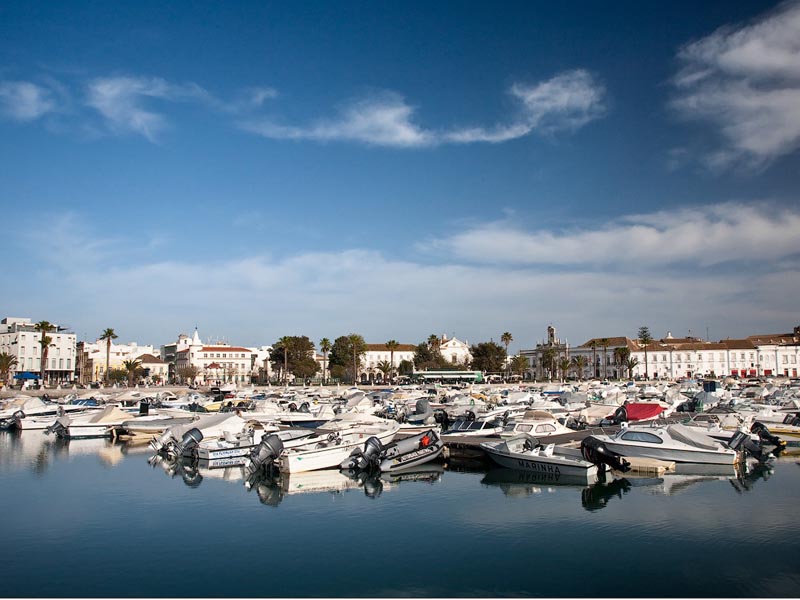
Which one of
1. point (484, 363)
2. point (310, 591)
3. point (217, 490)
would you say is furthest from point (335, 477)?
point (484, 363)

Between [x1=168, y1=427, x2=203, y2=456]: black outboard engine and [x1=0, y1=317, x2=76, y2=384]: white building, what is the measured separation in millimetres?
114937

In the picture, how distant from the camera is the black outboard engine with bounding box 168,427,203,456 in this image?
129 feet

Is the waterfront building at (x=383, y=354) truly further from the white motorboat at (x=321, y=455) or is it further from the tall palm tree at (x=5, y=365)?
the white motorboat at (x=321, y=455)

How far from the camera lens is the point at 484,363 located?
528 feet

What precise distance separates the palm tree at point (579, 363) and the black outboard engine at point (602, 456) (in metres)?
156

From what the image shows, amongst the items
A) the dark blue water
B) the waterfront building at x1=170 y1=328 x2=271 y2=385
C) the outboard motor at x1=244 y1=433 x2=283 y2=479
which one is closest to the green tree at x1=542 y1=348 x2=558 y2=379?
the waterfront building at x1=170 y1=328 x2=271 y2=385

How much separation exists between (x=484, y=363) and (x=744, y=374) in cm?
7254

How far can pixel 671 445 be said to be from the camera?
34.0 metres

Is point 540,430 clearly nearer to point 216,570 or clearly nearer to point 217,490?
point 217,490

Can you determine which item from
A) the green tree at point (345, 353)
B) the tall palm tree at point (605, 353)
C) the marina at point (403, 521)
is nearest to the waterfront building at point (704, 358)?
the tall palm tree at point (605, 353)

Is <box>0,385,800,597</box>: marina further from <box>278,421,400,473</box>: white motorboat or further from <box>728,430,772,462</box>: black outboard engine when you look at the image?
<box>728,430,772,462</box>: black outboard engine

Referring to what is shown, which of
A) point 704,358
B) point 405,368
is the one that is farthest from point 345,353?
point 704,358

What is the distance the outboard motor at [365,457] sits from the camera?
3494cm

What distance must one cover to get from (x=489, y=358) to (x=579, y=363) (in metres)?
36.0
